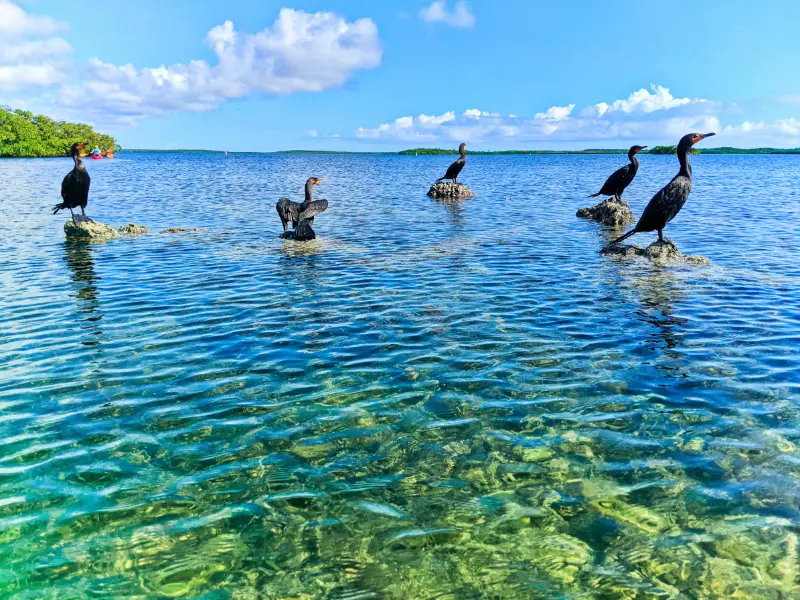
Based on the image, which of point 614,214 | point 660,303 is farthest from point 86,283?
point 614,214

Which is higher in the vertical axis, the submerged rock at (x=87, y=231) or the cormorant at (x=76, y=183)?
the cormorant at (x=76, y=183)

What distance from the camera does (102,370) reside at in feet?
25.9

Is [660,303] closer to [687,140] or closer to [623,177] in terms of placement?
[687,140]

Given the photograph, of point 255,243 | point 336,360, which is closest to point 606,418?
point 336,360

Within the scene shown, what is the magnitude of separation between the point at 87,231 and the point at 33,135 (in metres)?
145

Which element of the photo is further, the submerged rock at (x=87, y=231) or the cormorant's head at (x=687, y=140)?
the submerged rock at (x=87, y=231)

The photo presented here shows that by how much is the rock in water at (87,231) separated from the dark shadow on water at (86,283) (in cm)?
66

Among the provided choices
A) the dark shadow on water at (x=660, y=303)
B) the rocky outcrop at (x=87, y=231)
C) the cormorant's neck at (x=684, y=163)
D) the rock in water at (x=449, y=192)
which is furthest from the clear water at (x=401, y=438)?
the rock in water at (x=449, y=192)

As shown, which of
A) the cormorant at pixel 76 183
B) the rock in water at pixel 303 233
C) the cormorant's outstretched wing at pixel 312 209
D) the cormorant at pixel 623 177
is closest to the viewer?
the cormorant's outstretched wing at pixel 312 209

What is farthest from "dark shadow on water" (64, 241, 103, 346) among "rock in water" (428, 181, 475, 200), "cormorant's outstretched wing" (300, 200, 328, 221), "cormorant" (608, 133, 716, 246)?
"rock in water" (428, 181, 475, 200)

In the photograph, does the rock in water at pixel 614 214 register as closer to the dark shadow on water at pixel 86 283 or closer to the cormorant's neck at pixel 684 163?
the cormorant's neck at pixel 684 163

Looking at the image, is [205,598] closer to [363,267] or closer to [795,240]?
[363,267]

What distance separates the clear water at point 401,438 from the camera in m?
4.11

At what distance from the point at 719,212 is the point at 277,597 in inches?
1237
